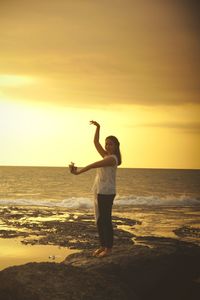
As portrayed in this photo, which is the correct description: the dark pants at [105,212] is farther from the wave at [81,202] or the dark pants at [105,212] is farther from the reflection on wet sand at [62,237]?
the wave at [81,202]

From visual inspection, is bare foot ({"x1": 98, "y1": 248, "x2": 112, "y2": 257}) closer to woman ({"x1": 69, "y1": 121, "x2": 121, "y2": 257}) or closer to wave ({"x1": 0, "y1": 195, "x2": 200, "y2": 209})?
woman ({"x1": 69, "y1": 121, "x2": 121, "y2": 257})

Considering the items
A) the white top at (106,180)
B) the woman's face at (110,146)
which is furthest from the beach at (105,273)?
the woman's face at (110,146)

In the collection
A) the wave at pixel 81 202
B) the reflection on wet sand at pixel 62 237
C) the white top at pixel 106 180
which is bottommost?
the wave at pixel 81 202

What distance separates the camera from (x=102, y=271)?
23.9 ft

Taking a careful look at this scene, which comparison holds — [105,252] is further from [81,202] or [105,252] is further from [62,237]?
[81,202]

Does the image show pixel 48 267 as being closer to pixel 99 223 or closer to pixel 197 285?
pixel 99 223

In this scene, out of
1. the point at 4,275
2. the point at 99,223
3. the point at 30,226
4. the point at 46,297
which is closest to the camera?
the point at 46,297

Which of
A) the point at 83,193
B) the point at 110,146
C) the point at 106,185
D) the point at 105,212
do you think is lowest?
the point at 83,193

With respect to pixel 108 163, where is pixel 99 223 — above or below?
below

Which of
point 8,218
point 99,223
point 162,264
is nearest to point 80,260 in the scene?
point 99,223

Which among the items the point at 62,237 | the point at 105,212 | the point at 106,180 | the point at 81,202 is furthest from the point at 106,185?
the point at 81,202

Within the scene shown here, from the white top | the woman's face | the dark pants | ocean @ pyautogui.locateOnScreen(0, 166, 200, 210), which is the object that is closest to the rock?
the dark pants

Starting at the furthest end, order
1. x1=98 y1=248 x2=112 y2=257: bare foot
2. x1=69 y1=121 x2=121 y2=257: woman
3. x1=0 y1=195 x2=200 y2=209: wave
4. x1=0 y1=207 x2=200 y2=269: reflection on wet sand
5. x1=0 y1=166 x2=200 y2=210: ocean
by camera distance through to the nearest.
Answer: x1=0 y1=166 x2=200 y2=210: ocean → x1=0 y1=195 x2=200 y2=209: wave → x1=0 y1=207 x2=200 y2=269: reflection on wet sand → x1=98 y1=248 x2=112 y2=257: bare foot → x1=69 y1=121 x2=121 y2=257: woman

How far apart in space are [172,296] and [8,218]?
42.8 feet
